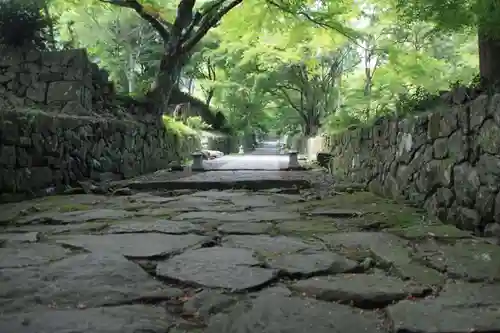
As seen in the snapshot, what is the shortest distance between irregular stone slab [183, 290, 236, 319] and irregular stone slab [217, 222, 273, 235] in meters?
1.42

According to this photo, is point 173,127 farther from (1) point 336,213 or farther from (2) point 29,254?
(2) point 29,254

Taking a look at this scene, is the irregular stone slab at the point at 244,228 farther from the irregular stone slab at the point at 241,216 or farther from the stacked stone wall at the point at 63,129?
the stacked stone wall at the point at 63,129

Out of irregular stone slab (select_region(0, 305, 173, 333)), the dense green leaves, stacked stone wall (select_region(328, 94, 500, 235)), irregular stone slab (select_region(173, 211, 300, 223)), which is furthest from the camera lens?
the dense green leaves

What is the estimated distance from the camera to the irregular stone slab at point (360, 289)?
80.6 inches

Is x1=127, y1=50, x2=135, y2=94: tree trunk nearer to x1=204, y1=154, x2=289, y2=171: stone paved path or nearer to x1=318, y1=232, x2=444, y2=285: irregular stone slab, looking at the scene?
x1=204, y1=154, x2=289, y2=171: stone paved path

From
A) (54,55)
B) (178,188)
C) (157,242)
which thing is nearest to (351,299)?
(157,242)

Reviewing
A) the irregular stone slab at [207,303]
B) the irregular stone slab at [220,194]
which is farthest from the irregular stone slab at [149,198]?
the irregular stone slab at [207,303]

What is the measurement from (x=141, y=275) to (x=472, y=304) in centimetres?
158

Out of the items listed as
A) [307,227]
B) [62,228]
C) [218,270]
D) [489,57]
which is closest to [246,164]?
[489,57]

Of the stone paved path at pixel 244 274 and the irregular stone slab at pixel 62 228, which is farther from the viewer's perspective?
the irregular stone slab at pixel 62 228

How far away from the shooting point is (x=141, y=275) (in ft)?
7.91

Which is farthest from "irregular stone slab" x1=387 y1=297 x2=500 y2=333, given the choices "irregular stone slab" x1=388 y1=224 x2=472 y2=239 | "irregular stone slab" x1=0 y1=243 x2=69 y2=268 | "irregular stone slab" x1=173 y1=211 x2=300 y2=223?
"irregular stone slab" x1=173 y1=211 x2=300 y2=223

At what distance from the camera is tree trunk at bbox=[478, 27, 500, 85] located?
13.4ft

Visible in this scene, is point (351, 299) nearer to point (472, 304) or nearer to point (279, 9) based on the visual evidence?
point (472, 304)
